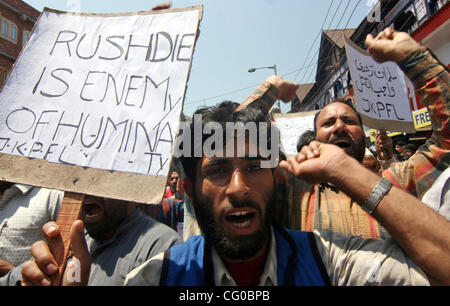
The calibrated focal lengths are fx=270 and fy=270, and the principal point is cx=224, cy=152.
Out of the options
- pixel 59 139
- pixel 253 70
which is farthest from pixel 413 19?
pixel 59 139

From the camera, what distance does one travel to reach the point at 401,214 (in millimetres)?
962

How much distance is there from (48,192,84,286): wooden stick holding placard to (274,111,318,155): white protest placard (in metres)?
3.01

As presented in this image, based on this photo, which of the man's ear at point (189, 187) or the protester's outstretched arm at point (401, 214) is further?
the man's ear at point (189, 187)

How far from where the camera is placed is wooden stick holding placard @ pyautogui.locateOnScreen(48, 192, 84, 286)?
1.07m

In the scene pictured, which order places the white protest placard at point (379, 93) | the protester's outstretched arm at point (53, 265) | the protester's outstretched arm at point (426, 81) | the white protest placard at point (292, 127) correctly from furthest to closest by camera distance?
the white protest placard at point (292, 127)
the white protest placard at point (379, 93)
the protester's outstretched arm at point (426, 81)
the protester's outstretched arm at point (53, 265)

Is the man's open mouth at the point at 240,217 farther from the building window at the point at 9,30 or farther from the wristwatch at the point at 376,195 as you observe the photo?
the building window at the point at 9,30

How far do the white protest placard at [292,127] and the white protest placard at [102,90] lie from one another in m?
2.62

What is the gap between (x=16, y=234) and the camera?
6.74 feet

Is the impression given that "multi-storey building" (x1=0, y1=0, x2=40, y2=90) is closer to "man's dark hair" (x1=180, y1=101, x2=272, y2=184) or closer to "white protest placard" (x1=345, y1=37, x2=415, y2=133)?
"man's dark hair" (x1=180, y1=101, x2=272, y2=184)

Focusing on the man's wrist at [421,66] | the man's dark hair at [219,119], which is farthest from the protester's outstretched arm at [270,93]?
the man's wrist at [421,66]

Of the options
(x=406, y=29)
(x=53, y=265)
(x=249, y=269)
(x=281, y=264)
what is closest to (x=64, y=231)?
(x=53, y=265)

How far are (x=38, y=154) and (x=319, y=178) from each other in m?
1.27

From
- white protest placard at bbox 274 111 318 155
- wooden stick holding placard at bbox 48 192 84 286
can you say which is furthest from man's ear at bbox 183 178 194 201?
white protest placard at bbox 274 111 318 155

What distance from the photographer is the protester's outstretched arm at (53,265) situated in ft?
3.42
